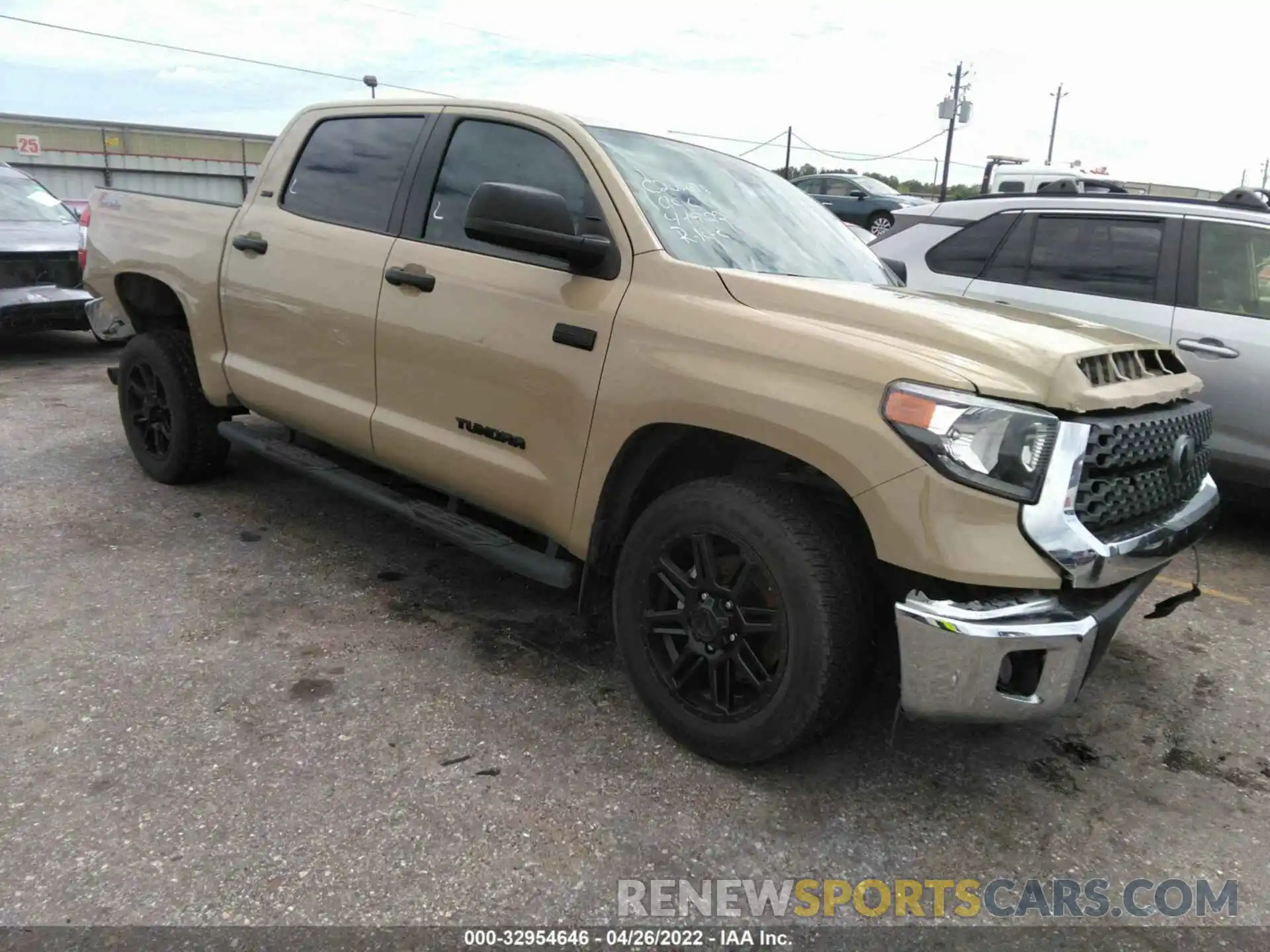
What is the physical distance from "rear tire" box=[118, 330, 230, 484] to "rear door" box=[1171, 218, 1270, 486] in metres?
4.95

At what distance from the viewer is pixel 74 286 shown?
326 inches

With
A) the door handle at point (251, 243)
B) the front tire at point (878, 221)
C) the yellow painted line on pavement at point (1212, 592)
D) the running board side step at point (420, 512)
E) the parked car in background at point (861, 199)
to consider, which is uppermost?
the parked car in background at point (861, 199)

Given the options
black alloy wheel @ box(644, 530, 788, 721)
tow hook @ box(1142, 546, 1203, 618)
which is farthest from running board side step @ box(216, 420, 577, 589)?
Answer: tow hook @ box(1142, 546, 1203, 618)

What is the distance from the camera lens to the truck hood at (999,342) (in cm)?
223

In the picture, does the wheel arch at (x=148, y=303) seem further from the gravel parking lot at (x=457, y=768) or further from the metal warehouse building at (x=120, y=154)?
the metal warehouse building at (x=120, y=154)

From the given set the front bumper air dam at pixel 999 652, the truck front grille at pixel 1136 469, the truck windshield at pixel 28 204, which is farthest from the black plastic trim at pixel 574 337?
the truck windshield at pixel 28 204

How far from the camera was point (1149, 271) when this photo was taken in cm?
495

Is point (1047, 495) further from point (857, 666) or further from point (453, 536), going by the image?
point (453, 536)

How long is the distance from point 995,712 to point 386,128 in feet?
10.3

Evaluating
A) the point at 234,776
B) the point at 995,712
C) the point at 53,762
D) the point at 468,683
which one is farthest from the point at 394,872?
the point at 995,712

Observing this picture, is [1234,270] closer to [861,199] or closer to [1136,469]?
[1136,469]

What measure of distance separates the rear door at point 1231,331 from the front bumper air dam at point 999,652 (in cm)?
293

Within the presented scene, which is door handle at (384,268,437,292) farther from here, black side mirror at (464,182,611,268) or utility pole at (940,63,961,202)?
utility pole at (940,63,961,202)

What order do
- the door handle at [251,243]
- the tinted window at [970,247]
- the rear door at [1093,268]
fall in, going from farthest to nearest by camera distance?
the tinted window at [970,247]
the rear door at [1093,268]
the door handle at [251,243]
